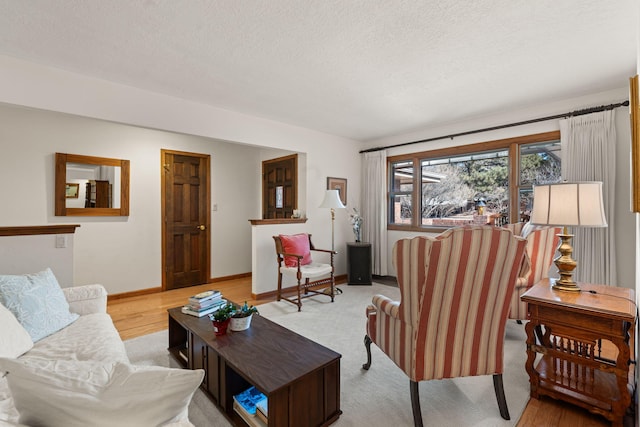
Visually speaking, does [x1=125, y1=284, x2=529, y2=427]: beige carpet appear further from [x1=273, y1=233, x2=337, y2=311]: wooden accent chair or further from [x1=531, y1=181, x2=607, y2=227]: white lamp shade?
[x1=531, y1=181, x2=607, y2=227]: white lamp shade

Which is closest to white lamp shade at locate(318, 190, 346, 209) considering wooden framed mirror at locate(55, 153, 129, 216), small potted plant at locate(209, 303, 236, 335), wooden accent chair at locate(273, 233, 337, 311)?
wooden accent chair at locate(273, 233, 337, 311)

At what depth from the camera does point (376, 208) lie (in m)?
5.13

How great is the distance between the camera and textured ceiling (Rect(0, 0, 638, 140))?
1.84 m

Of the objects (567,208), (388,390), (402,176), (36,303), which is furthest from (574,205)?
(36,303)

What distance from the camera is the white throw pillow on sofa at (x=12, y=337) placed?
58.2 inches

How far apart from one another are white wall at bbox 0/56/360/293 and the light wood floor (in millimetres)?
356

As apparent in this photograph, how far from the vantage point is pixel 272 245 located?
4270 millimetres

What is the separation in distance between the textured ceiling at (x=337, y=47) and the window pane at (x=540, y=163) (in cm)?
60

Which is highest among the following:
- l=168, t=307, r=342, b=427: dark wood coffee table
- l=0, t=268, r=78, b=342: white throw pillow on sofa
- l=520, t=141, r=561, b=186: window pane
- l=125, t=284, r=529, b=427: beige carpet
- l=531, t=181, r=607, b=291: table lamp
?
l=520, t=141, r=561, b=186: window pane

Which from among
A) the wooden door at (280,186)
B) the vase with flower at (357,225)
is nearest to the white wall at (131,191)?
the wooden door at (280,186)

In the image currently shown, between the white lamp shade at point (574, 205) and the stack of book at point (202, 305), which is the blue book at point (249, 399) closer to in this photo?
the stack of book at point (202, 305)

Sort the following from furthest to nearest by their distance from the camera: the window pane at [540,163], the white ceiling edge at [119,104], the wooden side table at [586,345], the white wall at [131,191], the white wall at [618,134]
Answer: the window pane at [540,163]
the white wall at [131,191]
the white wall at [618,134]
the white ceiling edge at [119,104]
the wooden side table at [586,345]

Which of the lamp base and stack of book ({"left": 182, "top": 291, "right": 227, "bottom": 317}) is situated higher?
the lamp base

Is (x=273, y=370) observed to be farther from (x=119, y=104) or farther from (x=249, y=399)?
(x=119, y=104)
